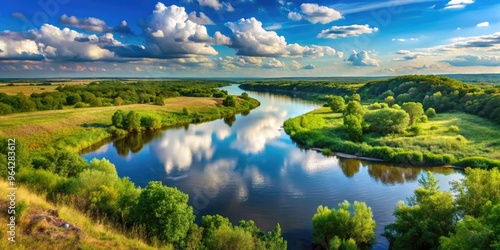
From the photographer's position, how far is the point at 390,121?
47125 millimetres

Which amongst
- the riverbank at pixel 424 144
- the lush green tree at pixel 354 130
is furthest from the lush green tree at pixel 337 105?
the lush green tree at pixel 354 130

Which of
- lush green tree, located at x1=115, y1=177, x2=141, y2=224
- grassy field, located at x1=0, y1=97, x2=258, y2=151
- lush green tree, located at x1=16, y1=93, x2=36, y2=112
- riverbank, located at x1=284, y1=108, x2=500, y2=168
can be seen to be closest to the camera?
lush green tree, located at x1=115, y1=177, x2=141, y2=224

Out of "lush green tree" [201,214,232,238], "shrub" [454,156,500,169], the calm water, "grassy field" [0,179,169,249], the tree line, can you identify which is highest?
the tree line

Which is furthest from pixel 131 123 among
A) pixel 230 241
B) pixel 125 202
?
pixel 230 241

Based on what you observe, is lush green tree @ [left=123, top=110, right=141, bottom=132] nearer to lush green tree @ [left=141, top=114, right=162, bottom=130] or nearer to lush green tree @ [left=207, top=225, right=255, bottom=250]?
lush green tree @ [left=141, top=114, right=162, bottom=130]

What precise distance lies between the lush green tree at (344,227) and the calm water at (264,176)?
43.4 inches

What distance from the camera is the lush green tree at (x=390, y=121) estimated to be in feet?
155

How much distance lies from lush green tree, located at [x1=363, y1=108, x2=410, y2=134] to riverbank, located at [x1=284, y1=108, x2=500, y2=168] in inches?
56.5

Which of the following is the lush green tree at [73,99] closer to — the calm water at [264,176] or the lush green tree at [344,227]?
the calm water at [264,176]

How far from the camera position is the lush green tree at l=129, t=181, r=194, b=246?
1459cm

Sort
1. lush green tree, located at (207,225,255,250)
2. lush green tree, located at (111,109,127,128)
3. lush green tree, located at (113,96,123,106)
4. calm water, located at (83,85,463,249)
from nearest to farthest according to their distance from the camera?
lush green tree, located at (207,225,255,250) → calm water, located at (83,85,463,249) → lush green tree, located at (111,109,127,128) → lush green tree, located at (113,96,123,106)

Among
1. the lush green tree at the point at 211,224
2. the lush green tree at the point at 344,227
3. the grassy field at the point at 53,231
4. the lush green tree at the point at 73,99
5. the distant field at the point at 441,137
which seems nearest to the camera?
the grassy field at the point at 53,231

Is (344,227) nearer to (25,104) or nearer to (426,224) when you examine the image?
(426,224)

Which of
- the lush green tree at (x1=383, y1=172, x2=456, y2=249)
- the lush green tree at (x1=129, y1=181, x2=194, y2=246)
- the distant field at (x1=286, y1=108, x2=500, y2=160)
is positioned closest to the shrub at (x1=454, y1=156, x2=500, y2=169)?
the distant field at (x1=286, y1=108, x2=500, y2=160)
